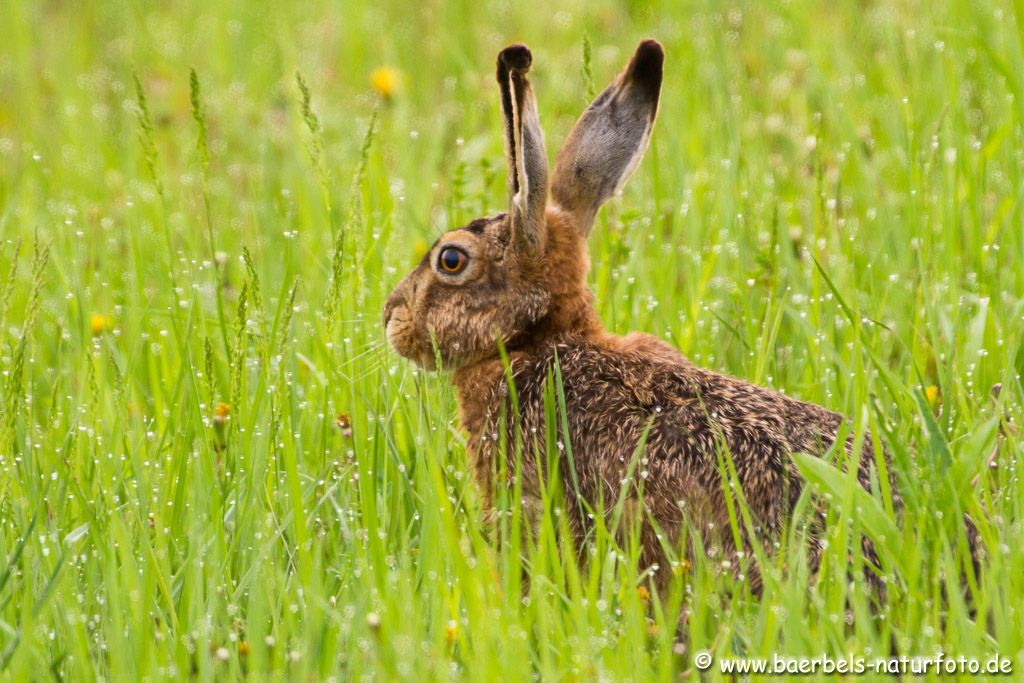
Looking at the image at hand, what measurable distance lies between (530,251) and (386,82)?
388 cm

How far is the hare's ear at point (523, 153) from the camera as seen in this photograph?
4605mm

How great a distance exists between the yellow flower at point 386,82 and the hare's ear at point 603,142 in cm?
348

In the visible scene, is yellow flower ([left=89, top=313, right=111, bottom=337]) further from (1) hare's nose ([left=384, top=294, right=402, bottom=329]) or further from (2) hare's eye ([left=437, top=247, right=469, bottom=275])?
(2) hare's eye ([left=437, top=247, right=469, bottom=275])

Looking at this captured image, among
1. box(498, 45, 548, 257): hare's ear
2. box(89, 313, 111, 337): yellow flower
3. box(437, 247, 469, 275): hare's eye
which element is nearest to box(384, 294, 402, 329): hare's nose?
box(437, 247, 469, 275): hare's eye

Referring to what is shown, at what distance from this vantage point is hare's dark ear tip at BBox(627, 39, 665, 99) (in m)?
5.18

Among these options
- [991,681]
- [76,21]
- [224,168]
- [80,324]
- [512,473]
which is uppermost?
[76,21]

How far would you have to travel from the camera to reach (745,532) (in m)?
4.04

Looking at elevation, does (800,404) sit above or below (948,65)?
below

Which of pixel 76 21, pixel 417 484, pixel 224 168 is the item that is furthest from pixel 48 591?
pixel 76 21

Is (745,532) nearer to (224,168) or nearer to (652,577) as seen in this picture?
(652,577)

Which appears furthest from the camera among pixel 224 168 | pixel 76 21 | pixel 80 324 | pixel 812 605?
pixel 76 21

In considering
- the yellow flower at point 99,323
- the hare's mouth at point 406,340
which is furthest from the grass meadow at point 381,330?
the hare's mouth at point 406,340

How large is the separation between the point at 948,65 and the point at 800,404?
3.27m

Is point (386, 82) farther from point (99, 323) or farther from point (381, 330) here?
point (381, 330)
